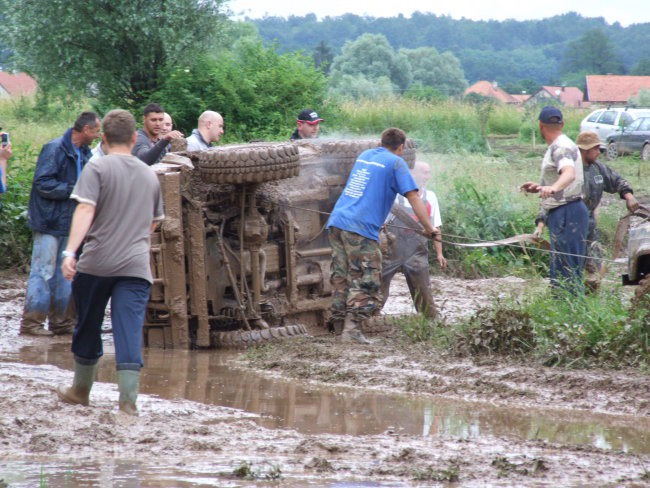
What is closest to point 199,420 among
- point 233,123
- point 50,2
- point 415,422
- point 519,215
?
point 415,422

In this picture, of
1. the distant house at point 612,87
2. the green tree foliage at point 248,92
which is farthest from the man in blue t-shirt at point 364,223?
the distant house at point 612,87

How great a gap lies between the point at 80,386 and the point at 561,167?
184 inches

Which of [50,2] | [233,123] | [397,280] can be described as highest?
[50,2]

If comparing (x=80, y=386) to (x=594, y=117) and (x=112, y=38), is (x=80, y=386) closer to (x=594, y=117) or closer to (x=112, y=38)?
(x=112, y=38)

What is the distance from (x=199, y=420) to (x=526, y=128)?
31220mm

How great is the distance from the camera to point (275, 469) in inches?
194

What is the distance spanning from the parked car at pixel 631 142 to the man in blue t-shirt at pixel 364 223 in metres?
20.9

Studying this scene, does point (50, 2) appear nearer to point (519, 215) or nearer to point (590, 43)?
point (519, 215)

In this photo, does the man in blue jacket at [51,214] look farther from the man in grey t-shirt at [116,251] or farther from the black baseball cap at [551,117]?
the black baseball cap at [551,117]

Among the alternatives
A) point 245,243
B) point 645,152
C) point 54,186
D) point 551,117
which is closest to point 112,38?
point 54,186

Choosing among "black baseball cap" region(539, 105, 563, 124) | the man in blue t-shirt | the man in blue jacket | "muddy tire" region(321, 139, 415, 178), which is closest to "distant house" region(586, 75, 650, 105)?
"black baseball cap" region(539, 105, 563, 124)

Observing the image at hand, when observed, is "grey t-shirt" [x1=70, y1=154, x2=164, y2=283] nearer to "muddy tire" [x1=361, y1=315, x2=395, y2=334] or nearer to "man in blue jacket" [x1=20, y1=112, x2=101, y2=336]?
"man in blue jacket" [x1=20, y1=112, x2=101, y2=336]

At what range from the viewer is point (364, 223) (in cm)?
904

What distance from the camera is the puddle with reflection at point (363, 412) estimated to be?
20.2ft
